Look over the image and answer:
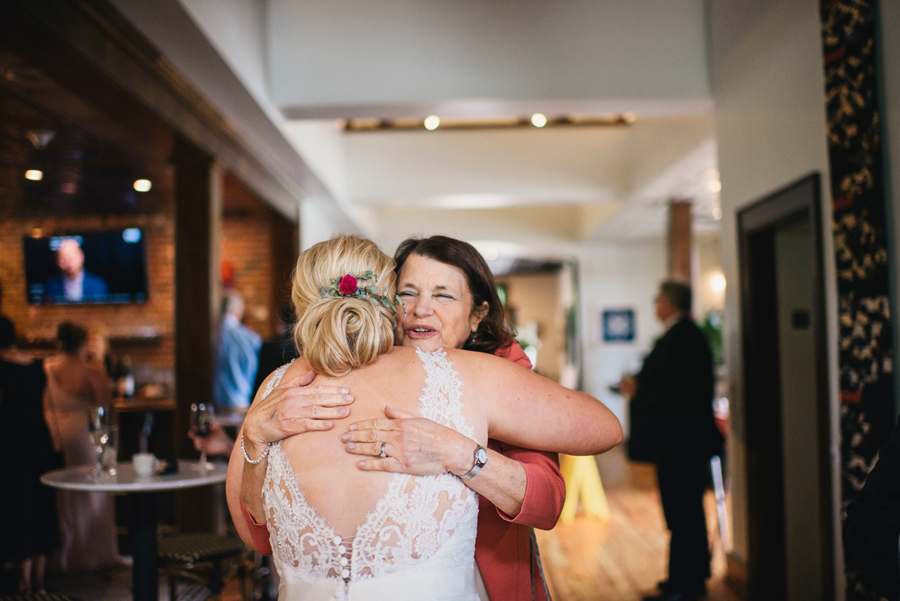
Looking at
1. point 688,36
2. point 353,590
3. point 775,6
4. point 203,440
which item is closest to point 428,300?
point 353,590

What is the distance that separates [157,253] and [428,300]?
6557 millimetres

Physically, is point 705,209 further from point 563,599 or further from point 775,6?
point 563,599

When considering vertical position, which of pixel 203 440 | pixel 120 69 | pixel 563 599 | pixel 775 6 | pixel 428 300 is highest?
pixel 775 6

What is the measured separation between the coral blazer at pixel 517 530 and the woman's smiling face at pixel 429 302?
32cm

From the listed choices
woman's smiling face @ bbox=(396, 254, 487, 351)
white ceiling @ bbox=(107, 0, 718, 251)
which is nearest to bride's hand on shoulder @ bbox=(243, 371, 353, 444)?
woman's smiling face @ bbox=(396, 254, 487, 351)

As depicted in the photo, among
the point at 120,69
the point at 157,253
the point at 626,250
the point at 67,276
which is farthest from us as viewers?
the point at 626,250

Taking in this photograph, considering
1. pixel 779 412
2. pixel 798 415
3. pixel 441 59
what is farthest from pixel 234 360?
pixel 798 415

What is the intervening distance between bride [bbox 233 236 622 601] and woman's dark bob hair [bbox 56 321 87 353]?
3.92m

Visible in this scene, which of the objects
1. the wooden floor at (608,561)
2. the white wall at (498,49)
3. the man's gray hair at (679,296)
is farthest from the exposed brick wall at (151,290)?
the man's gray hair at (679,296)

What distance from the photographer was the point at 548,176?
306 inches

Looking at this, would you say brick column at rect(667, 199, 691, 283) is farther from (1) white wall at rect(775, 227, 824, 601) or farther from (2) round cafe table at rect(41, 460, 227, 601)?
(2) round cafe table at rect(41, 460, 227, 601)

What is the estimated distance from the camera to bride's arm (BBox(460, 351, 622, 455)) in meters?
1.39

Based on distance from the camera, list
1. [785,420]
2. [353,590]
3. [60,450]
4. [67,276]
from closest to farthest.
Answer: [353,590], [785,420], [60,450], [67,276]

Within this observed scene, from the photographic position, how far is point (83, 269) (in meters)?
7.00
